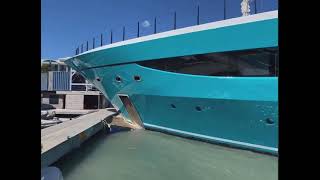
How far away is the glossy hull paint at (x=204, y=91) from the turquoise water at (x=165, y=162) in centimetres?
33

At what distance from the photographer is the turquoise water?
17.7 ft

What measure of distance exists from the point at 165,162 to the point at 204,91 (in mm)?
1874

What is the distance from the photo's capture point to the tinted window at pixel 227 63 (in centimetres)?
598

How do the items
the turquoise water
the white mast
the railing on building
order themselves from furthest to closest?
the railing on building < the white mast < the turquoise water

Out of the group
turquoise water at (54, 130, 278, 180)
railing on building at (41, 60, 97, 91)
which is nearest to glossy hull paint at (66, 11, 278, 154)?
turquoise water at (54, 130, 278, 180)

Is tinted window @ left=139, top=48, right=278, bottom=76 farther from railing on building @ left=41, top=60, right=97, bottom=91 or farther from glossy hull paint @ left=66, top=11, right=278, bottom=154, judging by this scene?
railing on building @ left=41, top=60, right=97, bottom=91

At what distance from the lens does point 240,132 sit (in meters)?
6.79

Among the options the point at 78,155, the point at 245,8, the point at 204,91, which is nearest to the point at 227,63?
the point at 204,91

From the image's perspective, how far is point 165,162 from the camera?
247 inches

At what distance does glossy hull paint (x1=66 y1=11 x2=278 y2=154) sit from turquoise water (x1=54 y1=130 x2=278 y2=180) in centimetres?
33

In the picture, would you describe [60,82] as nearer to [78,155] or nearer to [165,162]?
[78,155]

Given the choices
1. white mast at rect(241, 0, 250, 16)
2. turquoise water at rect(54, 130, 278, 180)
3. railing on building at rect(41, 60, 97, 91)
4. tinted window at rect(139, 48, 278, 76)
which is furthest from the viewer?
railing on building at rect(41, 60, 97, 91)

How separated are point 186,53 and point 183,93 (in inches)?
38.6
